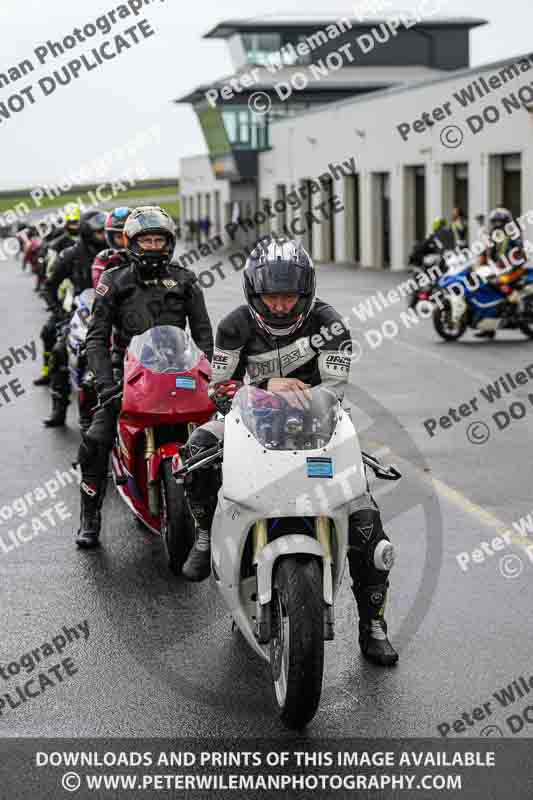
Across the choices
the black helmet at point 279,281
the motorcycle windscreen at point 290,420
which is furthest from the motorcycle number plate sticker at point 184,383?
the motorcycle windscreen at point 290,420

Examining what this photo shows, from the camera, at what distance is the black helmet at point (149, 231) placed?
824 centimetres

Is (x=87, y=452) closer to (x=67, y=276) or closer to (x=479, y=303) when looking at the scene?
(x=67, y=276)

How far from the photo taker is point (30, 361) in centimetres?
2028

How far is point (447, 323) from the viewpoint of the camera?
69.3 feet

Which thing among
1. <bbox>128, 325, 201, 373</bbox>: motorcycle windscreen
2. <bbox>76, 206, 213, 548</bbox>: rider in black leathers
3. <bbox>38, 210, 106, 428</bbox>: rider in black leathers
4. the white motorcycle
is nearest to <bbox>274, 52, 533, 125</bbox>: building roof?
<bbox>38, 210, 106, 428</bbox>: rider in black leathers

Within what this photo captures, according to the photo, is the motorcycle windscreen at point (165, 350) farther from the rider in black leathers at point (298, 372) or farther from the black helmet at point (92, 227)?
the black helmet at point (92, 227)

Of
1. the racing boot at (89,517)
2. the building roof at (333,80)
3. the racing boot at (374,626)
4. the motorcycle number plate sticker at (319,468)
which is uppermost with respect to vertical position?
the motorcycle number plate sticker at (319,468)

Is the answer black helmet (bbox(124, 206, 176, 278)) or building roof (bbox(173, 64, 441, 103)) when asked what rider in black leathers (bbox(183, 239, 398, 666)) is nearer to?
black helmet (bbox(124, 206, 176, 278))

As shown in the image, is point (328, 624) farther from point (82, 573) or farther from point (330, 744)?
point (82, 573)

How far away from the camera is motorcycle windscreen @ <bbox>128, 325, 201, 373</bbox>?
7754mm

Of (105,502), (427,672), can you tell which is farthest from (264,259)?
(105,502)

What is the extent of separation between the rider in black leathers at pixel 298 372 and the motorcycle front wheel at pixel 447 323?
48.9ft

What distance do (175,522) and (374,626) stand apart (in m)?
1.54

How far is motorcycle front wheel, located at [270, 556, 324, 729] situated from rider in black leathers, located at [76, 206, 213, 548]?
2.96 metres
